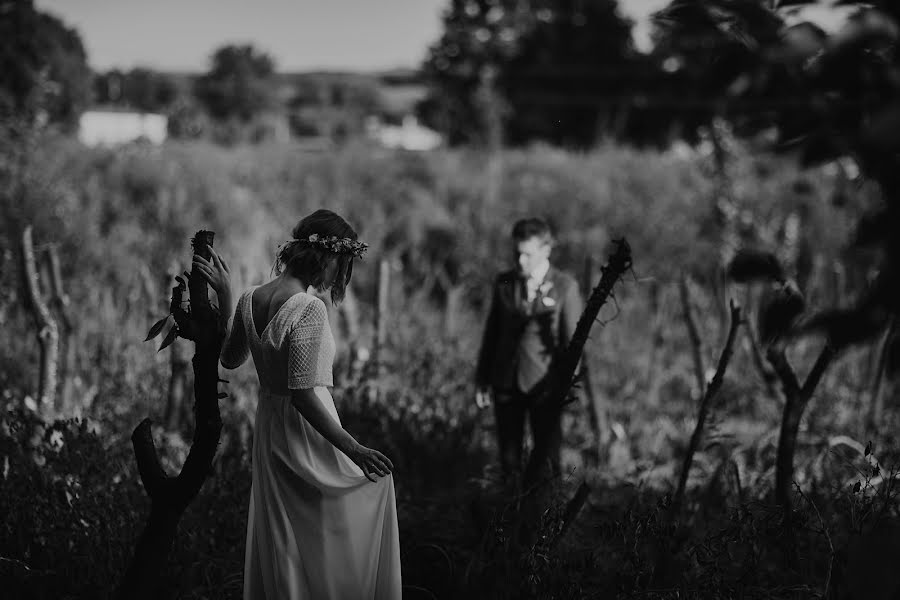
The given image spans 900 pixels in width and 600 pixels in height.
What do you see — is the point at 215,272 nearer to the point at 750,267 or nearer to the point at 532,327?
the point at 750,267

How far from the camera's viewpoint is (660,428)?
538cm

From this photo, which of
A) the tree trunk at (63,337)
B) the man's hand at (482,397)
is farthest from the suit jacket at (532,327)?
the tree trunk at (63,337)

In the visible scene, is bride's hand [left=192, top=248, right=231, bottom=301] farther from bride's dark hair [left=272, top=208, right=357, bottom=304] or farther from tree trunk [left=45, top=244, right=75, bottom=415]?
→ tree trunk [left=45, top=244, right=75, bottom=415]

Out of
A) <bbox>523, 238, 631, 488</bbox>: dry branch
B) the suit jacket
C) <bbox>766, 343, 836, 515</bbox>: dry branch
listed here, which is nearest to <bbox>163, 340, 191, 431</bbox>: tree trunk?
the suit jacket

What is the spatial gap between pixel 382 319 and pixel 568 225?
223 inches

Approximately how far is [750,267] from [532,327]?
7.96ft

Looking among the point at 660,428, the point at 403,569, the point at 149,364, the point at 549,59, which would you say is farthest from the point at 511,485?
the point at 549,59

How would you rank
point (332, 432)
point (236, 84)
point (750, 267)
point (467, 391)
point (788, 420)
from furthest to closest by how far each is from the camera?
point (236, 84), point (467, 391), point (788, 420), point (332, 432), point (750, 267)

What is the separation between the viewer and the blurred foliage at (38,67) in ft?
26.8

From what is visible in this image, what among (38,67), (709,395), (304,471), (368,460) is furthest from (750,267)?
(38,67)

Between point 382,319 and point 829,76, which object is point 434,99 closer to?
point 382,319

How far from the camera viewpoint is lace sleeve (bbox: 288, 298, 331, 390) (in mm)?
2209

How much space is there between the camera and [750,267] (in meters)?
1.33

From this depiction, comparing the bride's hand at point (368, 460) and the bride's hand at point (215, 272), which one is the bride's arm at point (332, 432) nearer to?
the bride's hand at point (368, 460)
